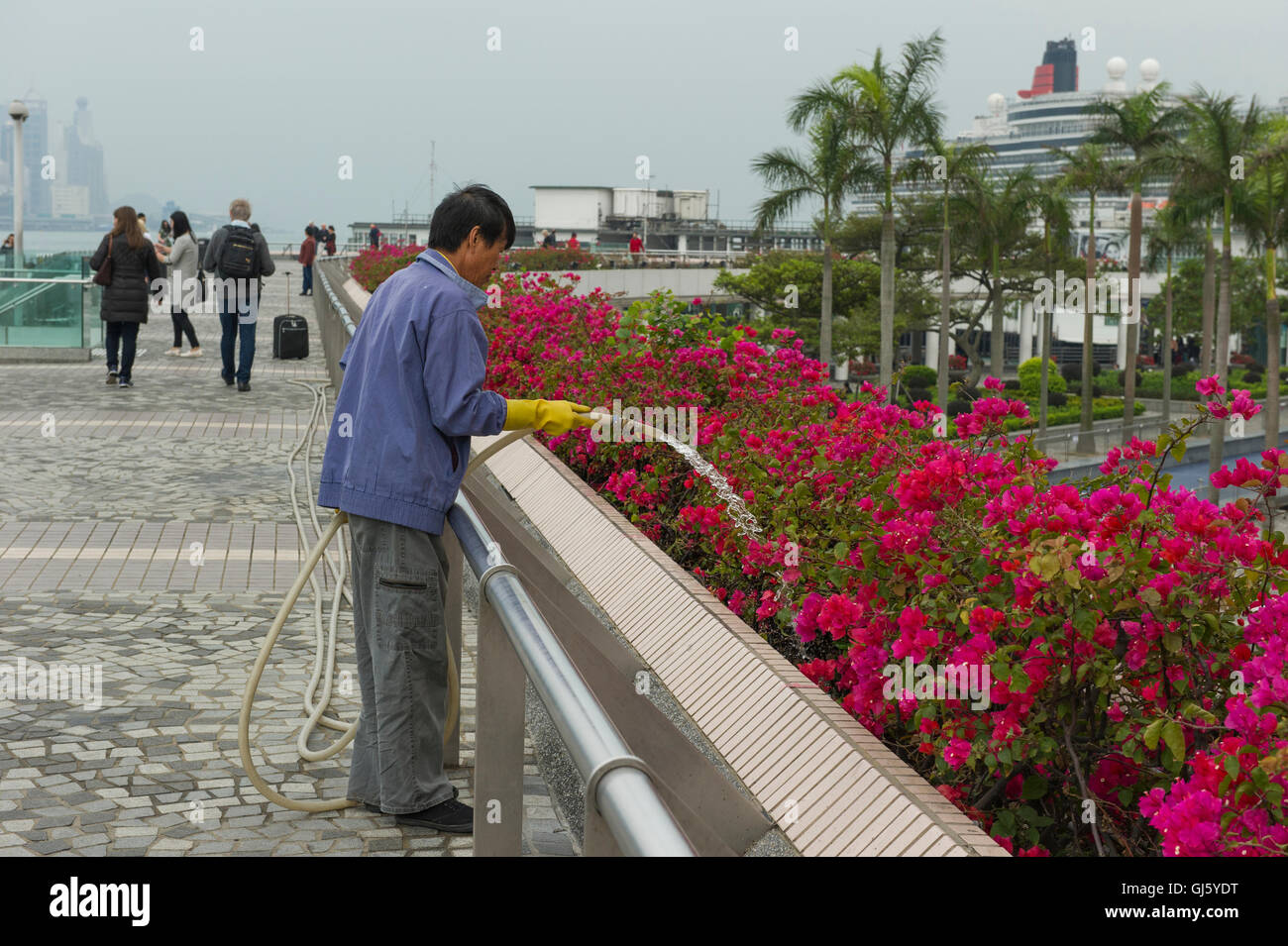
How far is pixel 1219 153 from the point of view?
43.4m

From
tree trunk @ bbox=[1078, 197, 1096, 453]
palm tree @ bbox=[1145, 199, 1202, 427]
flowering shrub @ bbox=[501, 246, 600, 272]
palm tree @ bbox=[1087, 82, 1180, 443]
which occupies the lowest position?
tree trunk @ bbox=[1078, 197, 1096, 453]

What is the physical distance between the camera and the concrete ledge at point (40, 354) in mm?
17938

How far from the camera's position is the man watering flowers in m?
3.60

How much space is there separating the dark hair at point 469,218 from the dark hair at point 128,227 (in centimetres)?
1208

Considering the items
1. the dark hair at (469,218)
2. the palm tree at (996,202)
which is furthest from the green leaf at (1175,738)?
the palm tree at (996,202)

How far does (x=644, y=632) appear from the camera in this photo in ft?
14.0

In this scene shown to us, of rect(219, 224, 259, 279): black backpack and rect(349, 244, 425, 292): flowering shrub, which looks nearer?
rect(219, 224, 259, 279): black backpack

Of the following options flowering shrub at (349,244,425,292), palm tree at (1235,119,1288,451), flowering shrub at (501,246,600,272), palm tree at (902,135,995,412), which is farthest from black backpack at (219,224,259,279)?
palm tree at (1235,119,1288,451)

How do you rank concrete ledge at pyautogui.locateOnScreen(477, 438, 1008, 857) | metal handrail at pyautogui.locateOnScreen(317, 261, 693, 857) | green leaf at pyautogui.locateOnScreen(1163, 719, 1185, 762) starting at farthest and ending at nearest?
1. concrete ledge at pyautogui.locateOnScreen(477, 438, 1008, 857)
2. green leaf at pyautogui.locateOnScreen(1163, 719, 1185, 762)
3. metal handrail at pyautogui.locateOnScreen(317, 261, 693, 857)

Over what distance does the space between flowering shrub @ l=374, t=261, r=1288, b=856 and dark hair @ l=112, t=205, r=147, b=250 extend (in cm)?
1186

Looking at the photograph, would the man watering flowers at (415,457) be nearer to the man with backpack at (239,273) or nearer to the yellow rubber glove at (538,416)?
the yellow rubber glove at (538,416)

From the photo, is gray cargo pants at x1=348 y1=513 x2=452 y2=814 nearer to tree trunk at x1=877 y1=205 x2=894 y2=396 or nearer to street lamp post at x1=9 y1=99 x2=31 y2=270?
street lamp post at x1=9 y1=99 x2=31 y2=270

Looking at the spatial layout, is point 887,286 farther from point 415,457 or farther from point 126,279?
point 415,457

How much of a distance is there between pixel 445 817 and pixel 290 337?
1504 centimetres
